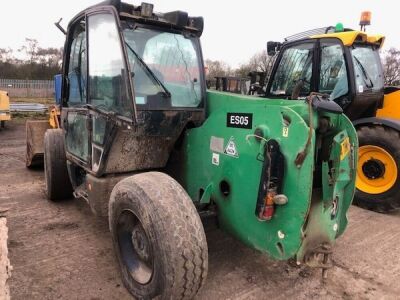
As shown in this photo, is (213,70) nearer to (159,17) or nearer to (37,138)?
(37,138)

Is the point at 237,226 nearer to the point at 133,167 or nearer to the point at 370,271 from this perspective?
the point at 133,167

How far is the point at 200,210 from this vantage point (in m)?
3.28

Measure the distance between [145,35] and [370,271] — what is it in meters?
2.91

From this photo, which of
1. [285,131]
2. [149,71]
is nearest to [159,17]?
[149,71]

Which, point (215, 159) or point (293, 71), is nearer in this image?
point (215, 159)

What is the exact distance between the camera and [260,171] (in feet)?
8.55

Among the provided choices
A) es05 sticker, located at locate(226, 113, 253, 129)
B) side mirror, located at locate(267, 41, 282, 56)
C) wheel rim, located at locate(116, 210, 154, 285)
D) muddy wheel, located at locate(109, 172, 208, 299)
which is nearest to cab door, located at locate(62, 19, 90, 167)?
wheel rim, located at locate(116, 210, 154, 285)

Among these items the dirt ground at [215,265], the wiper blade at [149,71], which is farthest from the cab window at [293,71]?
the wiper blade at [149,71]

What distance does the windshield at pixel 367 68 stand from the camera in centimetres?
529

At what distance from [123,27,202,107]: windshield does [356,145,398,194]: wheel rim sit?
3033mm

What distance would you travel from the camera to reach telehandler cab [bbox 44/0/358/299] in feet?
8.19

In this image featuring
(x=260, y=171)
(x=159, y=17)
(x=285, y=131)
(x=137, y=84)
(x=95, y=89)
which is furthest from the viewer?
(x=95, y=89)

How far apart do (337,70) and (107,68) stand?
10.9 ft

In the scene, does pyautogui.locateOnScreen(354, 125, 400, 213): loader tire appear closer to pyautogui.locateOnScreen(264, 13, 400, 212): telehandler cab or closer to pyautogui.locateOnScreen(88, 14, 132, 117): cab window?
pyautogui.locateOnScreen(264, 13, 400, 212): telehandler cab
